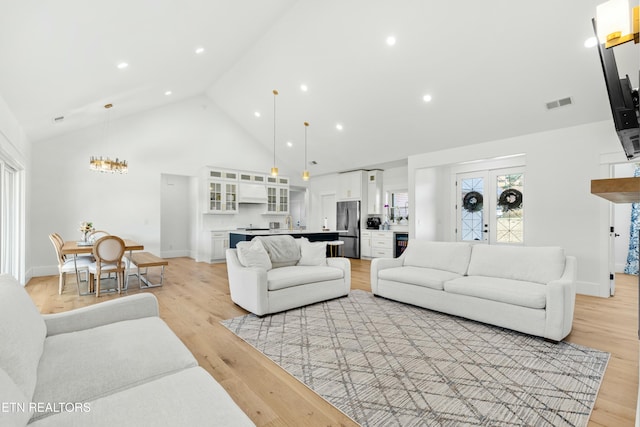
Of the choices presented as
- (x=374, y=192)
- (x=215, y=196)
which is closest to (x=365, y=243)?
(x=374, y=192)

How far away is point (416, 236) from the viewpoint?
22.4ft

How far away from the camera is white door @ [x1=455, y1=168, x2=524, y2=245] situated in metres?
6.03

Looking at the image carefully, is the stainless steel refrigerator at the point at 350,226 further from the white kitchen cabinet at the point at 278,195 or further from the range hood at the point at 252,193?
the range hood at the point at 252,193

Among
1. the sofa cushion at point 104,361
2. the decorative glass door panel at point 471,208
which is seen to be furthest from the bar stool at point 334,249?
the sofa cushion at point 104,361

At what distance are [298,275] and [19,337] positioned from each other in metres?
2.74

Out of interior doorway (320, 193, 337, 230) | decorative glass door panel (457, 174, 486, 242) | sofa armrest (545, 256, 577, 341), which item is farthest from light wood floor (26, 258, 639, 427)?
interior doorway (320, 193, 337, 230)

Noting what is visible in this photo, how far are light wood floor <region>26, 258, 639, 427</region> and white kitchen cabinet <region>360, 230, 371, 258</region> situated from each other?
2758mm

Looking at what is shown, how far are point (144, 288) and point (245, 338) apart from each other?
291 cm

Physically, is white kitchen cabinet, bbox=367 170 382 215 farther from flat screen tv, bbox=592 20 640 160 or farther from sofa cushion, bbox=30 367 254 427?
sofa cushion, bbox=30 367 254 427

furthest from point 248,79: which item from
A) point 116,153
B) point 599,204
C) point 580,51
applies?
point 599,204

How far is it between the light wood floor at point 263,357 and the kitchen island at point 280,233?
35.4 inches

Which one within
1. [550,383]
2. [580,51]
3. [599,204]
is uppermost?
[580,51]

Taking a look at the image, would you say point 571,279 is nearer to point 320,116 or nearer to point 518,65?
point 518,65

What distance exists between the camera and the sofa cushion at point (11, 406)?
2.58ft
